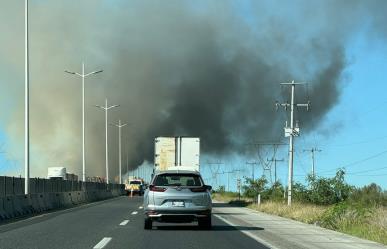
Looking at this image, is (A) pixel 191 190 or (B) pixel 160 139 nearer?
(A) pixel 191 190

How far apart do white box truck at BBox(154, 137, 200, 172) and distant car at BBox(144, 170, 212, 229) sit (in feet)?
68.2

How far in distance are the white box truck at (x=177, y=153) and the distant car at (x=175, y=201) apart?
68.2 ft

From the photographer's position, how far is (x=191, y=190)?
19594 mm

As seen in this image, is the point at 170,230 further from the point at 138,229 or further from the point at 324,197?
the point at 324,197

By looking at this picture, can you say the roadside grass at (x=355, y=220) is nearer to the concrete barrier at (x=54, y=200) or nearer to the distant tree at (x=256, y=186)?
the concrete barrier at (x=54, y=200)

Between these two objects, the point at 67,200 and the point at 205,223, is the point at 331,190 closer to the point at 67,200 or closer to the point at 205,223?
the point at 67,200

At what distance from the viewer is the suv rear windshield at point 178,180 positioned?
19.9 meters

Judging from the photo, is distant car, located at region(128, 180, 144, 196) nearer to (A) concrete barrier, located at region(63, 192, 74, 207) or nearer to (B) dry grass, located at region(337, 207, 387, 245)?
(A) concrete barrier, located at region(63, 192, 74, 207)

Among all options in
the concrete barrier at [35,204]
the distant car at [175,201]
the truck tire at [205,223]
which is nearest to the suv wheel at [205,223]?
the truck tire at [205,223]

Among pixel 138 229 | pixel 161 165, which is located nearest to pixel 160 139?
pixel 161 165

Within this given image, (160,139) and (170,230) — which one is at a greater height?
(160,139)

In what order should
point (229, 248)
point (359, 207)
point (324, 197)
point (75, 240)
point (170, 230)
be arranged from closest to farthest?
point (229, 248) → point (75, 240) → point (170, 230) → point (359, 207) → point (324, 197)

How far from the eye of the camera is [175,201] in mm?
19422

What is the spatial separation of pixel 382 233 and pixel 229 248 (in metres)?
6.19
